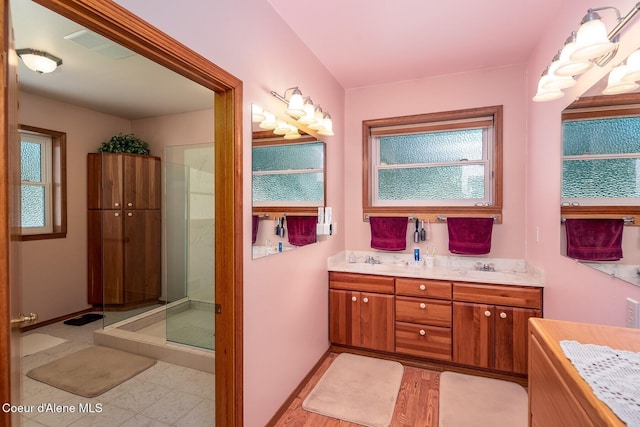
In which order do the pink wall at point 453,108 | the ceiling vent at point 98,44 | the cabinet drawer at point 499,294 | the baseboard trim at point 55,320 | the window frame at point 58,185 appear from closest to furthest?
the ceiling vent at point 98,44
the cabinet drawer at point 499,294
the pink wall at point 453,108
the baseboard trim at point 55,320
the window frame at point 58,185

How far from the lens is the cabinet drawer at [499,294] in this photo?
7.48 feet

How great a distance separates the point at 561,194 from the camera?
6.22 feet

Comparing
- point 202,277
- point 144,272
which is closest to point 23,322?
point 202,277

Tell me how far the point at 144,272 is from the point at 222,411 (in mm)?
2824

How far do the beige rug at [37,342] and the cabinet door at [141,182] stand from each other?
1511 mm

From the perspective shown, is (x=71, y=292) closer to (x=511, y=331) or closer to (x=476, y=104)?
(x=511, y=331)

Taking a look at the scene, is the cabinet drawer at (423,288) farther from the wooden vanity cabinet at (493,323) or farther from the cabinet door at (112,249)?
the cabinet door at (112,249)

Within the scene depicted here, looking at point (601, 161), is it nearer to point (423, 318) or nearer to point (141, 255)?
point (423, 318)

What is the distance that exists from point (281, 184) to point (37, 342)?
294 centimetres

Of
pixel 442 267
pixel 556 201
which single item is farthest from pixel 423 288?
pixel 556 201

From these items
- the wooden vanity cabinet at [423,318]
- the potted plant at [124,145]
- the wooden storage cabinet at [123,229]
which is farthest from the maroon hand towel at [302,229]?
the potted plant at [124,145]

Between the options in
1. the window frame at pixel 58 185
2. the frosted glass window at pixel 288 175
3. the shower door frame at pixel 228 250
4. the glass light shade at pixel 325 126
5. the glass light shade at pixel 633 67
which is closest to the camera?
the glass light shade at pixel 633 67

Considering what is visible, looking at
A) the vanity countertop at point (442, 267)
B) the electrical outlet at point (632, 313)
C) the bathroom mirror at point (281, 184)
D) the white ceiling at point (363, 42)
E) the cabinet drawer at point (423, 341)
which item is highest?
the white ceiling at point (363, 42)

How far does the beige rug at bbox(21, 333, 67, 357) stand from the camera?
111 inches
